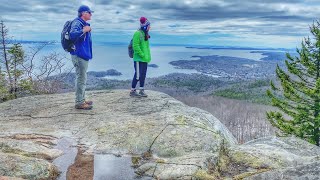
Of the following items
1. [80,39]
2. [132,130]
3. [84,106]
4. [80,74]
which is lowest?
[132,130]

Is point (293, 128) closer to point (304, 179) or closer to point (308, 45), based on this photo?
point (308, 45)

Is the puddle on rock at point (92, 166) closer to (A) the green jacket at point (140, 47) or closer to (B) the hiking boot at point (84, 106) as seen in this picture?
(B) the hiking boot at point (84, 106)

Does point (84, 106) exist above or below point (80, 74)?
below

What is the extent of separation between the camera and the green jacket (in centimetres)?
1197

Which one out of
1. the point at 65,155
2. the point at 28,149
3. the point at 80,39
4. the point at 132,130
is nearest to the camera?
the point at 28,149

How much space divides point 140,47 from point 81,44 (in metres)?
2.56

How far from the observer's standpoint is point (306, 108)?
2561cm

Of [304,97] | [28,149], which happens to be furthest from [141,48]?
[304,97]

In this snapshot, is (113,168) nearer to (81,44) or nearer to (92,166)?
(92,166)

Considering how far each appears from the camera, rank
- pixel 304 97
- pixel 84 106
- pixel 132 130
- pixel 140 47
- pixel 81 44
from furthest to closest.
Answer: pixel 304 97, pixel 140 47, pixel 84 106, pixel 81 44, pixel 132 130

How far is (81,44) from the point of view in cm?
1023

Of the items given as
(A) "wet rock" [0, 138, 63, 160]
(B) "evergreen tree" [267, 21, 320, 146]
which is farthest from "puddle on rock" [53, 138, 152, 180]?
(B) "evergreen tree" [267, 21, 320, 146]

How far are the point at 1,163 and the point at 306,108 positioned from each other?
2383cm

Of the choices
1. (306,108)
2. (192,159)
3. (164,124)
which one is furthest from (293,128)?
(192,159)
